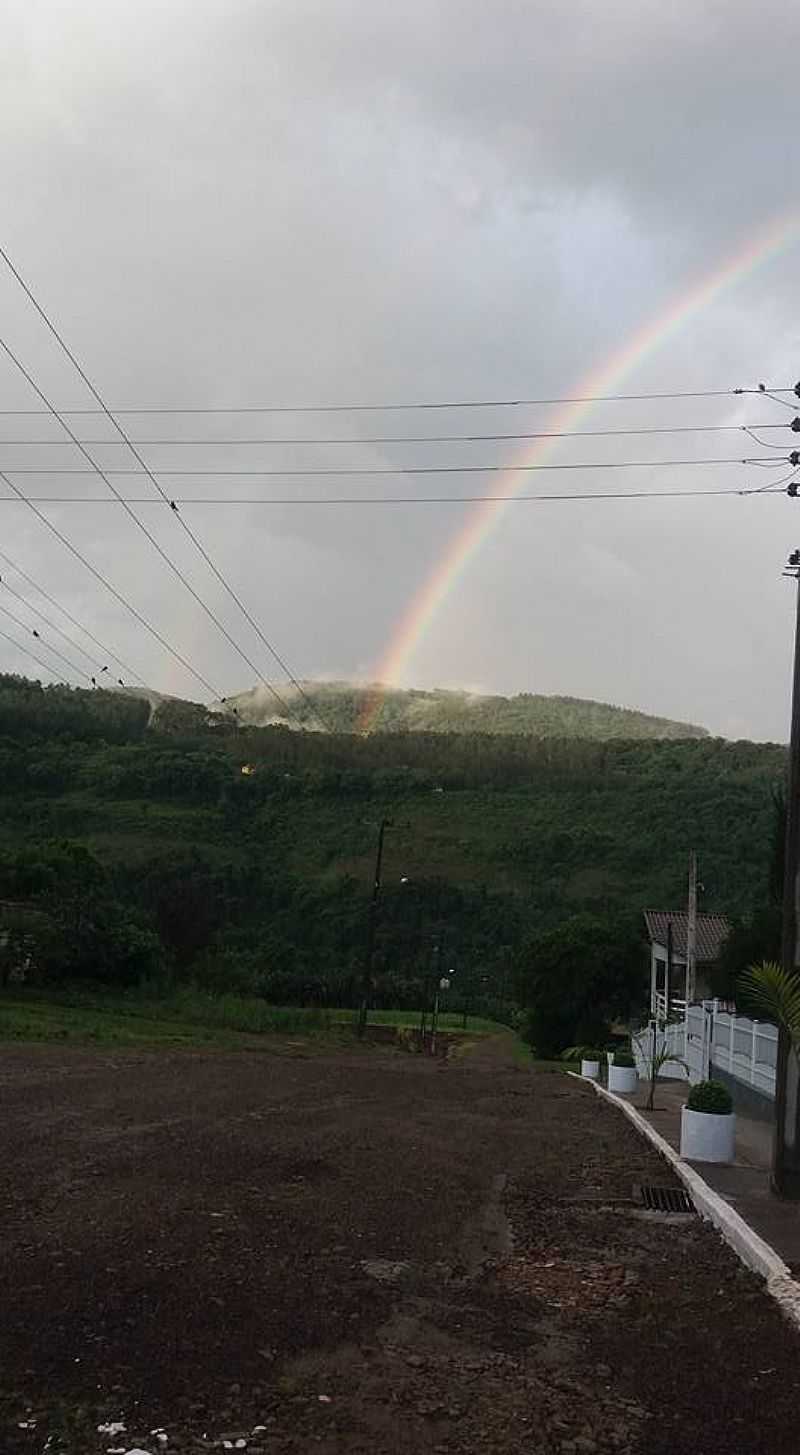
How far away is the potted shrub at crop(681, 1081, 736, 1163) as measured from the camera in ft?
39.5

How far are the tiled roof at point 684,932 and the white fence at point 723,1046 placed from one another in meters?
14.9

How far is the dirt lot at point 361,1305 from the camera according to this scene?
4.91 m

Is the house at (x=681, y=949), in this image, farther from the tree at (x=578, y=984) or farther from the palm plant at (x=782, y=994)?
the palm plant at (x=782, y=994)

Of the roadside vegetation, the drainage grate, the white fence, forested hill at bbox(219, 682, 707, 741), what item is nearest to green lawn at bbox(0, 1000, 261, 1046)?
the roadside vegetation

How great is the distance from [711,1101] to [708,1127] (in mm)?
294

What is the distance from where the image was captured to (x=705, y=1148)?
12047mm

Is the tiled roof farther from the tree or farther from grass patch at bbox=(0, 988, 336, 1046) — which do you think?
grass patch at bbox=(0, 988, 336, 1046)

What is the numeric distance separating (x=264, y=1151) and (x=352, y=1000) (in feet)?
200

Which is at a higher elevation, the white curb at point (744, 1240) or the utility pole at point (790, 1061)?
the utility pole at point (790, 1061)

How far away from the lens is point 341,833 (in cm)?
9569

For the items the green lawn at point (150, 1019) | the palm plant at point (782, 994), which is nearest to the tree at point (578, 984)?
the green lawn at point (150, 1019)

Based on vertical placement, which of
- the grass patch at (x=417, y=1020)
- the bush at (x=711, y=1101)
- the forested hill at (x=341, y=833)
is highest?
the forested hill at (x=341, y=833)

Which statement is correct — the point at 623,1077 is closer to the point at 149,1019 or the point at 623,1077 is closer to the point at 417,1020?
the point at 149,1019

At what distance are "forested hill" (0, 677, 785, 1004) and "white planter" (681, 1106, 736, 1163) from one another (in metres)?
45.1
